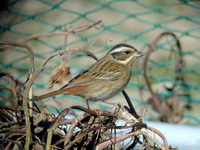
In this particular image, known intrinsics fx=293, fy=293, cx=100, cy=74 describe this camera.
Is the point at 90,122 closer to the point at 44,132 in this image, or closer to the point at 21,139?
the point at 44,132

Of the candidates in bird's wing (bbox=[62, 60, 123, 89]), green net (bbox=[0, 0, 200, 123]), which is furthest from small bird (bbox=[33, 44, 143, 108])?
green net (bbox=[0, 0, 200, 123])

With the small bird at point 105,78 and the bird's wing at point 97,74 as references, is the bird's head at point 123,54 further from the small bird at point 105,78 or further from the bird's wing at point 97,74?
the bird's wing at point 97,74

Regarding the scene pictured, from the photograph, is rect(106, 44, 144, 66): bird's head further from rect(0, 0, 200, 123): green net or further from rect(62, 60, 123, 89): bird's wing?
rect(0, 0, 200, 123): green net

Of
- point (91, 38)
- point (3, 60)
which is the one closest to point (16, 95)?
point (3, 60)

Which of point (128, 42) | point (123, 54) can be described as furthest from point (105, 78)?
point (128, 42)

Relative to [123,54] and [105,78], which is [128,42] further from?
[105,78]
